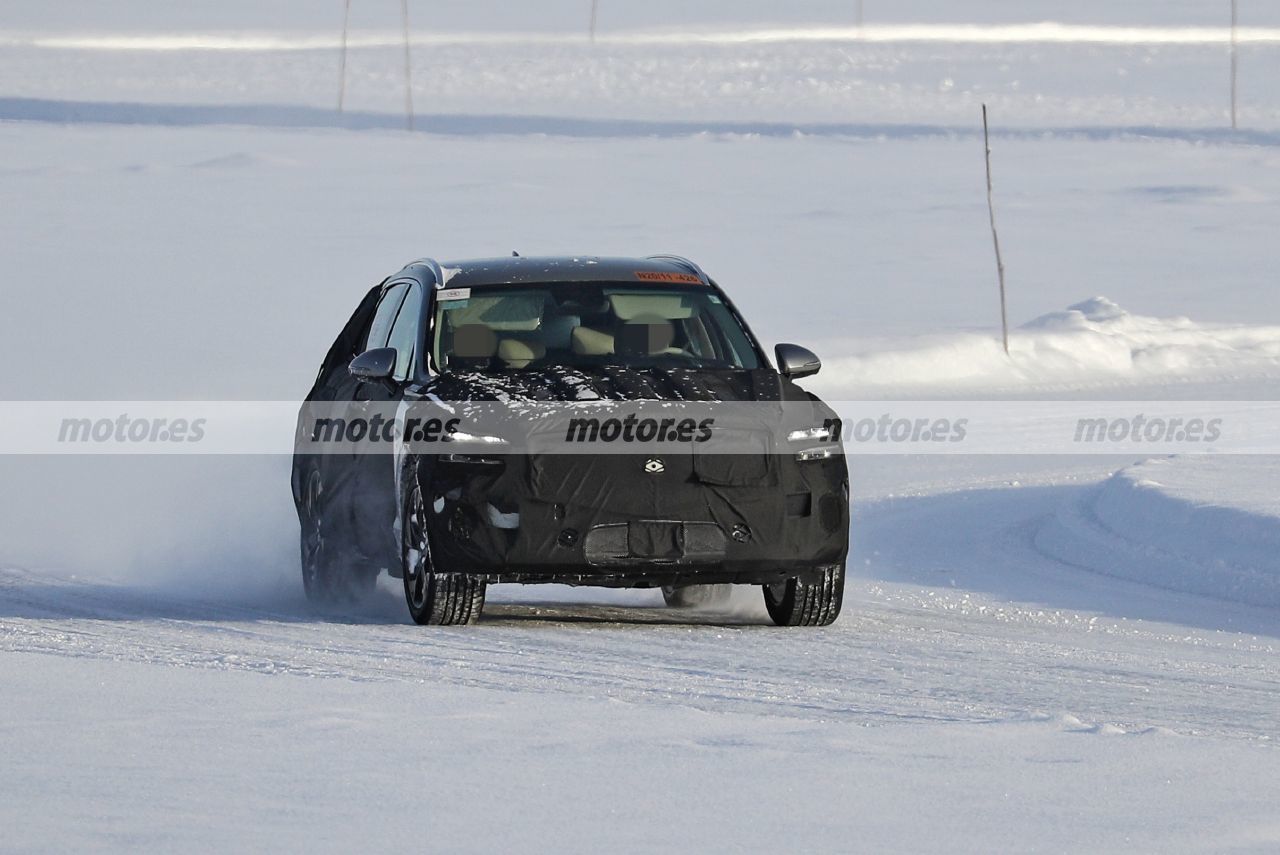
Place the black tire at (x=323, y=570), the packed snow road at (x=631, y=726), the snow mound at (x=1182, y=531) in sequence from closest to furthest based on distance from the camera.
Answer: the packed snow road at (x=631, y=726) → the black tire at (x=323, y=570) → the snow mound at (x=1182, y=531)

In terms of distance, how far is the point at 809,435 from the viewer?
334 inches

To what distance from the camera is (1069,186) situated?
147ft

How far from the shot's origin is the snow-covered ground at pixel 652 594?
216 inches

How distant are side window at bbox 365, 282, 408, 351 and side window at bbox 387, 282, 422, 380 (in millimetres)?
99

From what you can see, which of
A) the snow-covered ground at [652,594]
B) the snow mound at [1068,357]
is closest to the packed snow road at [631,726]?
the snow-covered ground at [652,594]

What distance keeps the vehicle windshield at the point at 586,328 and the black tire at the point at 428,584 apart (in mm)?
855

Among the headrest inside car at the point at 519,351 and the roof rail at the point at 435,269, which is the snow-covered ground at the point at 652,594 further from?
the roof rail at the point at 435,269

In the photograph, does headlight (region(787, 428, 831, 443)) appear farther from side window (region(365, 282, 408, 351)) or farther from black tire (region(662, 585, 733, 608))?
side window (region(365, 282, 408, 351))

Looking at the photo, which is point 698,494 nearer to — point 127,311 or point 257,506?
point 257,506

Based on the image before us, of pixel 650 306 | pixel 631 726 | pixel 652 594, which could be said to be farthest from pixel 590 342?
pixel 631 726

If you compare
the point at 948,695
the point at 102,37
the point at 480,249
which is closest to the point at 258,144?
the point at 480,249

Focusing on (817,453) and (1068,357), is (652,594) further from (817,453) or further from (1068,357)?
(1068,357)

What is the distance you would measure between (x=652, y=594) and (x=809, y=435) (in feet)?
8.83

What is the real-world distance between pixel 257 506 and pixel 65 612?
4409 mm
